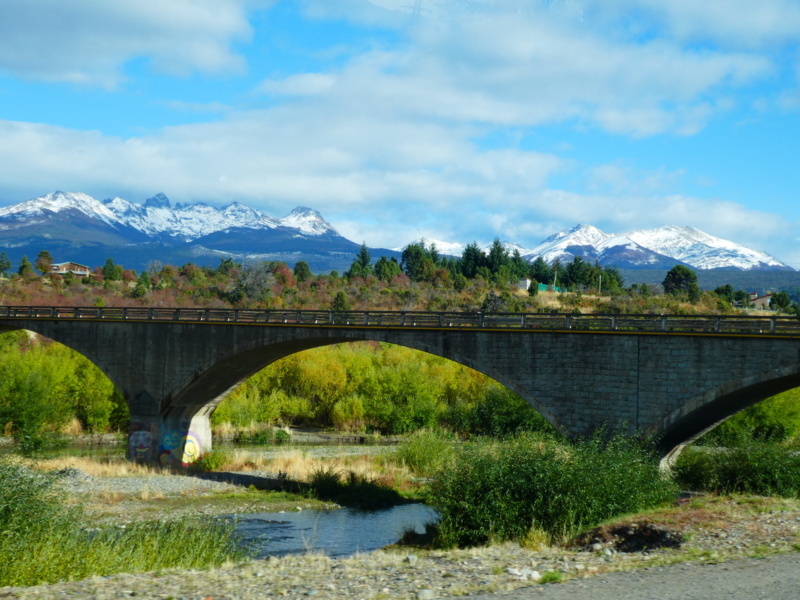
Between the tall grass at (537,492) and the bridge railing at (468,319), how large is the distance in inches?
272

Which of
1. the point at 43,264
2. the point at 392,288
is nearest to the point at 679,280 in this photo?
the point at 392,288

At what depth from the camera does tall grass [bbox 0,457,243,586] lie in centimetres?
1966

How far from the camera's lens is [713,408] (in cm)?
3284

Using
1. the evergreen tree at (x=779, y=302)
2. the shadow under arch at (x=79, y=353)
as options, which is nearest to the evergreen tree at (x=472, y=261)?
the evergreen tree at (x=779, y=302)

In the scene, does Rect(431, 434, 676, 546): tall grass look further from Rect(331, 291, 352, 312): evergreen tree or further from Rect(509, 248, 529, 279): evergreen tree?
Rect(509, 248, 529, 279): evergreen tree

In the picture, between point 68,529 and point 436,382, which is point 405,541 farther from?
point 436,382

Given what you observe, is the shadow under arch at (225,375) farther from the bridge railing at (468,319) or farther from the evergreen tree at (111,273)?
the evergreen tree at (111,273)

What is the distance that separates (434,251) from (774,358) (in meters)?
140

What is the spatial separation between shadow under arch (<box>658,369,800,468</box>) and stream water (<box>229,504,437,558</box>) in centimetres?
1095

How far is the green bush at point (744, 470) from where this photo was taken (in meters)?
29.7

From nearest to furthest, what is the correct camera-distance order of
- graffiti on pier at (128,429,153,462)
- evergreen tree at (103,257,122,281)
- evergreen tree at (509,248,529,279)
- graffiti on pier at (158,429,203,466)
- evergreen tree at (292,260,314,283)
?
graffiti on pier at (128,429,153,462) → graffiti on pier at (158,429,203,466) → evergreen tree at (103,257,122,281) → evergreen tree at (292,260,314,283) → evergreen tree at (509,248,529,279)

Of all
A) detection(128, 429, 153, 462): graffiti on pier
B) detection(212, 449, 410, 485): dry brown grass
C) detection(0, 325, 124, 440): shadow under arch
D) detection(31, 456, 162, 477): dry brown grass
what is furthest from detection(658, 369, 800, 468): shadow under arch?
detection(0, 325, 124, 440): shadow under arch

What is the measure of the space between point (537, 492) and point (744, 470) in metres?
9.81

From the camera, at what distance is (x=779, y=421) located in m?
49.6
